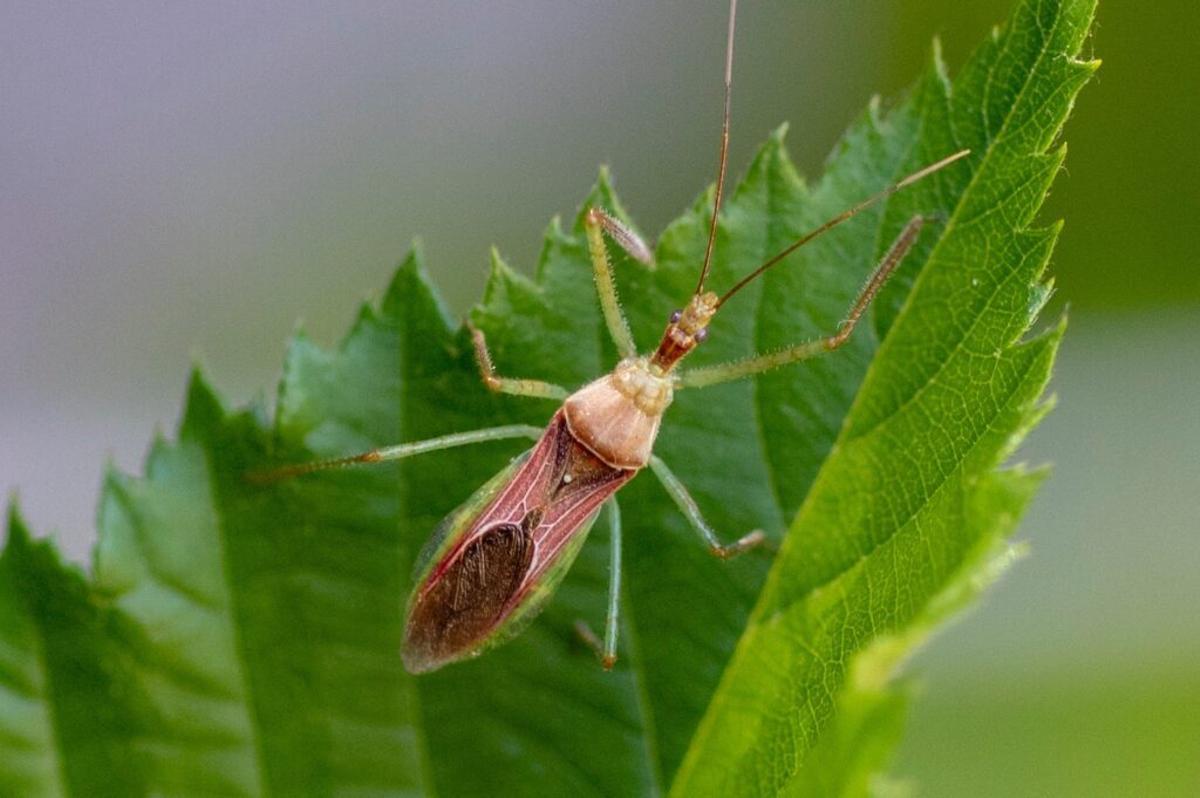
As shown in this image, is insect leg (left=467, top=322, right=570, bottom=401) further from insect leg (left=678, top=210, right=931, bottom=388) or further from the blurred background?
the blurred background

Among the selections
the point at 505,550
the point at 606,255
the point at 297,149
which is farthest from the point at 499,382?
the point at 297,149

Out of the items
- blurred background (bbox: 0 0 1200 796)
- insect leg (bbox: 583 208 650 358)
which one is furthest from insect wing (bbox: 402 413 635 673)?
blurred background (bbox: 0 0 1200 796)

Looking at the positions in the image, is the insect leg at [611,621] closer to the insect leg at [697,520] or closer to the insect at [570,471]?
the insect at [570,471]

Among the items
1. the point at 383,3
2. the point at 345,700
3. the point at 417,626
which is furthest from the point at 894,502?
the point at 383,3

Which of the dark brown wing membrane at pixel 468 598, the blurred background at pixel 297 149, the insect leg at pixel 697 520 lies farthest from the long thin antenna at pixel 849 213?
the blurred background at pixel 297 149

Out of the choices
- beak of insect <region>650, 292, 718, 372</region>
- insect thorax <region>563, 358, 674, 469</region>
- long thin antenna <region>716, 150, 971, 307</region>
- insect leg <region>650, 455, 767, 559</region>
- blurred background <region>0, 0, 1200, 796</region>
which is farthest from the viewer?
blurred background <region>0, 0, 1200, 796</region>

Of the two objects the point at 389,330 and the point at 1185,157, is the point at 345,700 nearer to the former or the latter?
the point at 389,330

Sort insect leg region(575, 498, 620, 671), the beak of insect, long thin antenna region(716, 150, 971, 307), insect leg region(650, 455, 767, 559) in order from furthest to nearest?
the beak of insect → insect leg region(575, 498, 620, 671) → insect leg region(650, 455, 767, 559) → long thin antenna region(716, 150, 971, 307)
